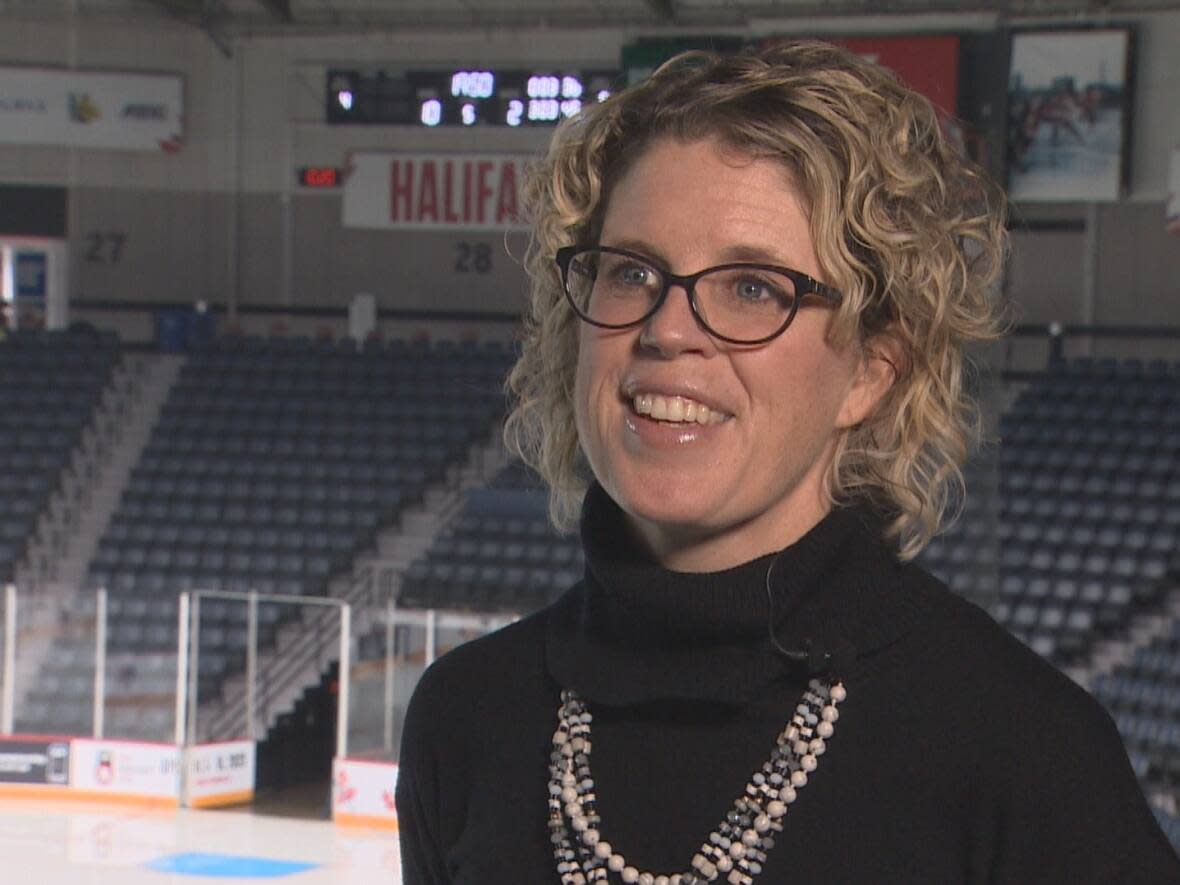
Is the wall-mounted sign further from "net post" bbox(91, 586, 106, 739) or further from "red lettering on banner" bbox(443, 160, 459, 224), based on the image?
"net post" bbox(91, 586, 106, 739)

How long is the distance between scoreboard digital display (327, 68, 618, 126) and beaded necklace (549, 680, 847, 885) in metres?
14.7

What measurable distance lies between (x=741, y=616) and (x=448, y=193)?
54.8ft

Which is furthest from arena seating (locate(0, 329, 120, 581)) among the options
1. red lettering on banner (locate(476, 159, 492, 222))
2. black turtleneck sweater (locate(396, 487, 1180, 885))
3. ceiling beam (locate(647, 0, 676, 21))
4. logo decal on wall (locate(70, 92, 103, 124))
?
black turtleneck sweater (locate(396, 487, 1180, 885))

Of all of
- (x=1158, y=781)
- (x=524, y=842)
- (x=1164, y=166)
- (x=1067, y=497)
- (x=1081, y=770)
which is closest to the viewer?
(x=1081, y=770)

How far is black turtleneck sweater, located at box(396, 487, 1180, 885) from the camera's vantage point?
4.12 ft

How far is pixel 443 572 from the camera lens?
15062mm

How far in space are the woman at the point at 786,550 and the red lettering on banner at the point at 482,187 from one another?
53.7 ft

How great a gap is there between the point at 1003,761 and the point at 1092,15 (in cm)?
1518

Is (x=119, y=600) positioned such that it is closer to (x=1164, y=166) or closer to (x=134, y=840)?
(x=134, y=840)

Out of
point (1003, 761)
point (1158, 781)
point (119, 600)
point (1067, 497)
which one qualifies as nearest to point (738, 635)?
point (1003, 761)

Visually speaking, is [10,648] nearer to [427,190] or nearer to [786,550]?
[427,190]

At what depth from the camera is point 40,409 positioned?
17.3m

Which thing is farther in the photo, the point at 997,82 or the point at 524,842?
the point at 997,82

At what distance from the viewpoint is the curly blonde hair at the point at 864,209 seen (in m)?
1.34
